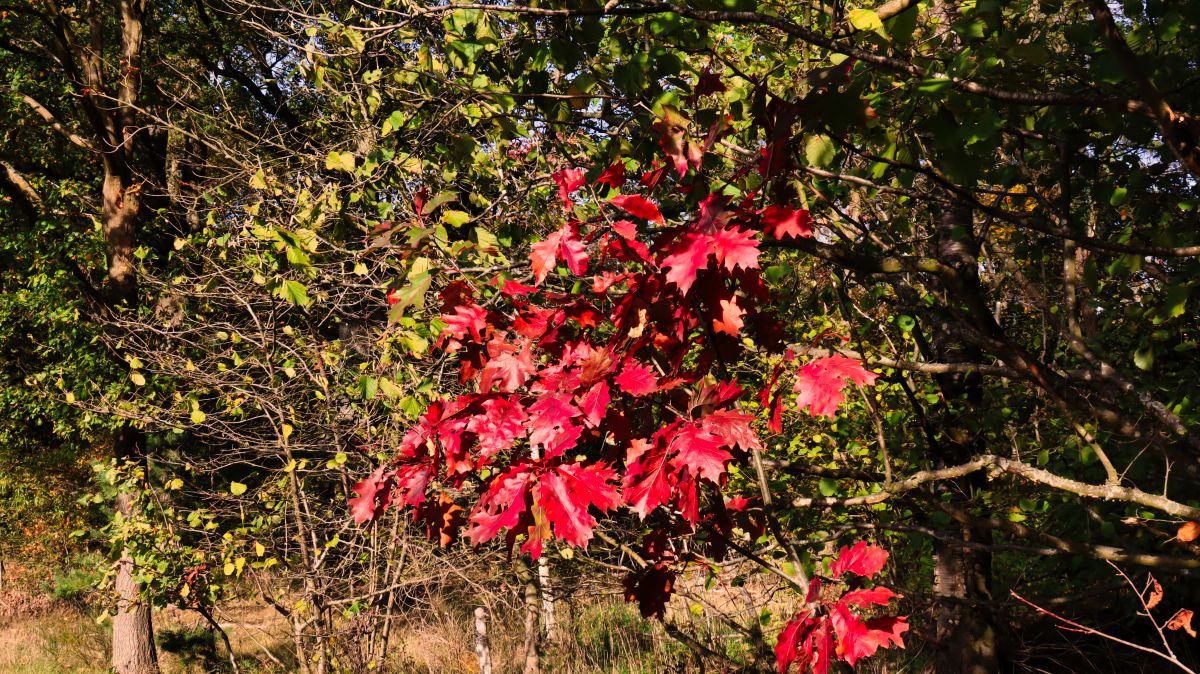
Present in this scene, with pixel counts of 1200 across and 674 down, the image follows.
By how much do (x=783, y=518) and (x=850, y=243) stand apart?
5.55 ft

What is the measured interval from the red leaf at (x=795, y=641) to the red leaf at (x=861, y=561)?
0.15 meters

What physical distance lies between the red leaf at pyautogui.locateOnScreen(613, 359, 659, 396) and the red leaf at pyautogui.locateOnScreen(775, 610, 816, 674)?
0.65m

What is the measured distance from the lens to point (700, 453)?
175 centimetres

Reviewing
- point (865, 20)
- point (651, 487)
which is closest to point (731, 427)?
point (651, 487)

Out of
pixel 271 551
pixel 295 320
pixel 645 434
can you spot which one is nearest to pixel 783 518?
pixel 645 434

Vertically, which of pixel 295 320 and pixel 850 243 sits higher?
pixel 295 320

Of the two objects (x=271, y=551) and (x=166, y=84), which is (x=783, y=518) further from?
(x=166, y=84)

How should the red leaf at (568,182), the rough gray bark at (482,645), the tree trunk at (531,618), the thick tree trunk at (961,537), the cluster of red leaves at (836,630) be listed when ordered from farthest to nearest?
the rough gray bark at (482,645), the tree trunk at (531,618), the thick tree trunk at (961,537), the red leaf at (568,182), the cluster of red leaves at (836,630)

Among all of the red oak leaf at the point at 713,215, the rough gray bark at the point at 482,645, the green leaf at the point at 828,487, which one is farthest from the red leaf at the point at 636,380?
the rough gray bark at the point at 482,645

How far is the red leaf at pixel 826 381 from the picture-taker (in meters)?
1.83

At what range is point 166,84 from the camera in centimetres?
1066

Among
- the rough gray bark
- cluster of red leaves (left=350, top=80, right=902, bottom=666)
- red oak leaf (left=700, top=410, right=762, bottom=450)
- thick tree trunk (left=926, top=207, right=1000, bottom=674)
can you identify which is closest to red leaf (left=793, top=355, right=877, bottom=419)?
cluster of red leaves (left=350, top=80, right=902, bottom=666)

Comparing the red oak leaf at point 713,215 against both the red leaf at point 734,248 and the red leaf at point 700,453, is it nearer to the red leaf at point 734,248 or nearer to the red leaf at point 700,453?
the red leaf at point 734,248

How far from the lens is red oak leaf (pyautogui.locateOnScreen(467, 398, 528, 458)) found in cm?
204
